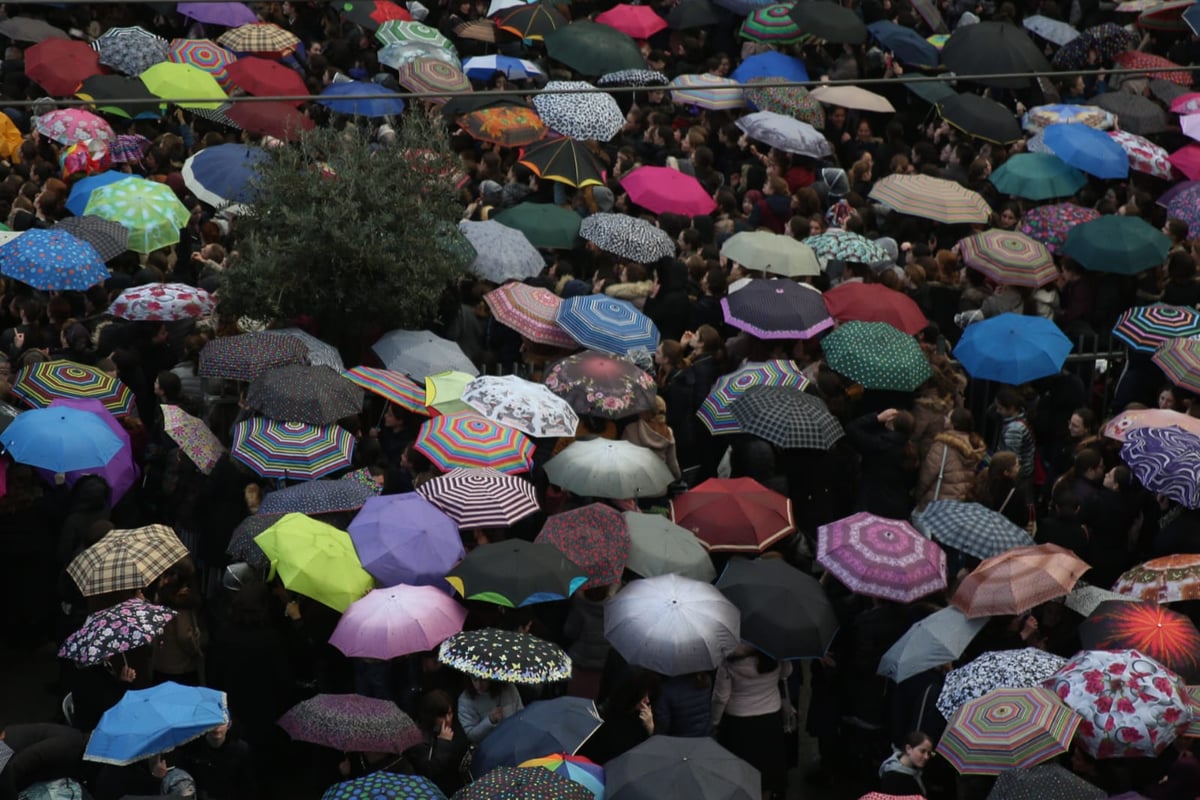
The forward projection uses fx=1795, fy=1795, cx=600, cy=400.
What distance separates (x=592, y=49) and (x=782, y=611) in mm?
10467

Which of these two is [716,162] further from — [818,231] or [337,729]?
[337,729]

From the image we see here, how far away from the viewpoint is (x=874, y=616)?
10.8 meters

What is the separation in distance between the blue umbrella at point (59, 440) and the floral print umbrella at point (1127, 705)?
6186 millimetres

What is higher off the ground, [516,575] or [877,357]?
[516,575]

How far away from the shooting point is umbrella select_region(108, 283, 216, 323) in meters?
13.3

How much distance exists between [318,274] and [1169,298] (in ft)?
23.5

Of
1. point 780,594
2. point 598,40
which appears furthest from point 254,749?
point 598,40

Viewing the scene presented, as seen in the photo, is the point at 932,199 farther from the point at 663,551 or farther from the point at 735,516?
the point at 663,551

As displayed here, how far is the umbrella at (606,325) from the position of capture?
1355 centimetres

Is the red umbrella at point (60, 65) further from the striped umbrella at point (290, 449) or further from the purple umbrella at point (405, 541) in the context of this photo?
the purple umbrella at point (405, 541)

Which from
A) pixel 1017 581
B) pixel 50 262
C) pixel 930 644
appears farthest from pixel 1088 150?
pixel 50 262

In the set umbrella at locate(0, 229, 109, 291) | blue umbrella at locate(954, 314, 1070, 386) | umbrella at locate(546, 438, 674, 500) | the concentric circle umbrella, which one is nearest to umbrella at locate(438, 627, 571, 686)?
umbrella at locate(546, 438, 674, 500)

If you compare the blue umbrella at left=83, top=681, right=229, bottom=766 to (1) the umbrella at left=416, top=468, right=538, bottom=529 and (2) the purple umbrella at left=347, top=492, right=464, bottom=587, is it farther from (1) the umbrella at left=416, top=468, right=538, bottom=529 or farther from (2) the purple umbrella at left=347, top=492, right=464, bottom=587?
(1) the umbrella at left=416, top=468, right=538, bottom=529

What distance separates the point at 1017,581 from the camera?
10438mm
